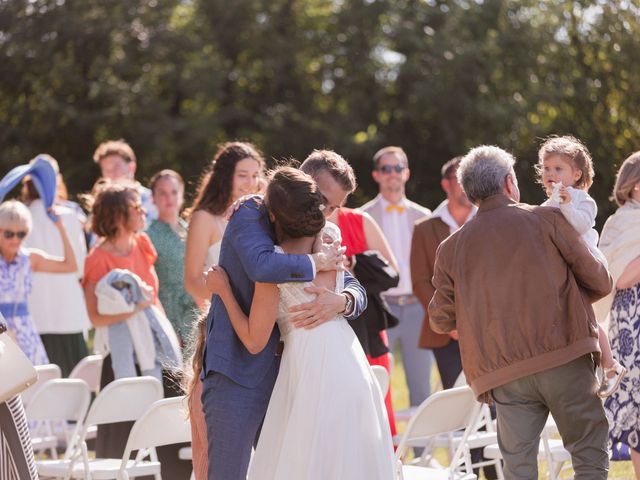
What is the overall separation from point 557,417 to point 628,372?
1.18 m

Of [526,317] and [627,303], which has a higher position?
[526,317]

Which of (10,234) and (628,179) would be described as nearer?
(628,179)

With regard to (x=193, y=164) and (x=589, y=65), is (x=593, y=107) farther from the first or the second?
(x=193, y=164)

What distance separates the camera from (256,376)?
436 cm

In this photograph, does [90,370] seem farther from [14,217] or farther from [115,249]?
[14,217]

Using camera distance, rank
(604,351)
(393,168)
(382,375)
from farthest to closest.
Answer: (393,168) → (382,375) → (604,351)

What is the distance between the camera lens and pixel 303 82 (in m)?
24.2

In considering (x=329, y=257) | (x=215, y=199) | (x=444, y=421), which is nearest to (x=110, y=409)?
(x=215, y=199)

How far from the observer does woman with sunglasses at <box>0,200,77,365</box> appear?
7.77 m

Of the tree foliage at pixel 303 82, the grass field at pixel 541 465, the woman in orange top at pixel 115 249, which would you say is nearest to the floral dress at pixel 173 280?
the woman in orange top at pixel 115 249

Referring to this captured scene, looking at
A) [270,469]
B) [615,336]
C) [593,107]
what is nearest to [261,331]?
[270,469]

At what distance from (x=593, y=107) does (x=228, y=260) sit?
18.1 meters

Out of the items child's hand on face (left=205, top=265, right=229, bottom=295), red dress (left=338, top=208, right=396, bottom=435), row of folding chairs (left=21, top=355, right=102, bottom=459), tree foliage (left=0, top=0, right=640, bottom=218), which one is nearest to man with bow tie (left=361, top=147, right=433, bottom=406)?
red dress (left=338, top=208, right=396, bottom=435)

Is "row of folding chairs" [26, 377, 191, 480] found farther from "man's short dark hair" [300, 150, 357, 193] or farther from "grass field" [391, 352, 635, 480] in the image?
"grass field" [391, 352, 635, 480]
